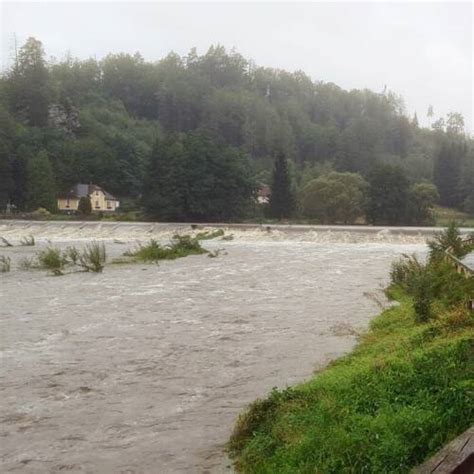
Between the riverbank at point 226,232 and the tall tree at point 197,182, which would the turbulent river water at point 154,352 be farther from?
the tall tree at point 197,182

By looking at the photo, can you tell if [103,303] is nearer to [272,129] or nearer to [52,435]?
[52,435]

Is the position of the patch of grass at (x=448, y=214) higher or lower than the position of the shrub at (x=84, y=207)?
lower

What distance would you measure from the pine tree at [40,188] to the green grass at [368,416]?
69177 mm

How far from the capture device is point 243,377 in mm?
9922

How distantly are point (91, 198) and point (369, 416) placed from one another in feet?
253

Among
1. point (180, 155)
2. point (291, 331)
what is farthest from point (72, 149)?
point (291, 331)

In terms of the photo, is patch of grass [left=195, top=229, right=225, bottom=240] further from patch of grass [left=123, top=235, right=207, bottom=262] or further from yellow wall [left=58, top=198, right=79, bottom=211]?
yellow wall [left=58, top=198, right=79, bottom=211]

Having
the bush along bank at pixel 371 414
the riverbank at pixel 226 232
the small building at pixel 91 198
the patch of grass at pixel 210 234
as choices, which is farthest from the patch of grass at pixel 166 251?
the small building at pixel 91 198

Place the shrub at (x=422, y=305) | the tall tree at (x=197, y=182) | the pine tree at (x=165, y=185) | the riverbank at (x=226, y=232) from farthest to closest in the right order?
the tall tree at (x=197, y=182)
the pine tree at (x=165, y=185)
the riverbank at (x=226, y=232)
the shrub at (x=422, y=305)

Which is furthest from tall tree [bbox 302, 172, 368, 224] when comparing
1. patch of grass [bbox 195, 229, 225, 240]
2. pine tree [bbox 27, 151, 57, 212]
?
pine tree [bbox 27, 151, 57, 212]

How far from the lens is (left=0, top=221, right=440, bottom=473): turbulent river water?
23.6 feet

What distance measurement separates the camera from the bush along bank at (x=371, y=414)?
5684 millimetres

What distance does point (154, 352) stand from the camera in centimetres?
1152

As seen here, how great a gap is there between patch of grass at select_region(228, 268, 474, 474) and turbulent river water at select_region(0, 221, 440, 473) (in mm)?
563
